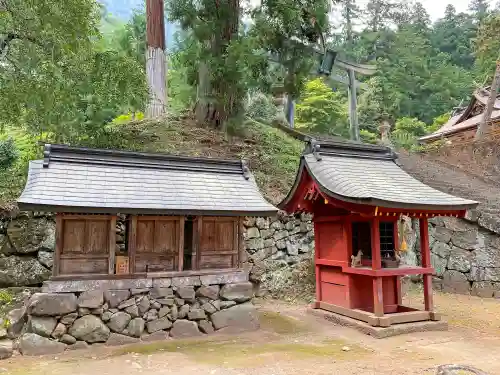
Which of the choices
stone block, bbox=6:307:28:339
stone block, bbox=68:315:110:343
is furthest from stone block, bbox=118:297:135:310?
stone block, bbox=6:307:28:339

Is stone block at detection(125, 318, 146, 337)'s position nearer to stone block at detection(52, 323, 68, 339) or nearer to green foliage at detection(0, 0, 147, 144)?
stone block at detection(52, 323, 68, 339)

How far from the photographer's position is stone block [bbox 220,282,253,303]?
8.21 m

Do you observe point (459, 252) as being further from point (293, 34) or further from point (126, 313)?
point (126, 313)

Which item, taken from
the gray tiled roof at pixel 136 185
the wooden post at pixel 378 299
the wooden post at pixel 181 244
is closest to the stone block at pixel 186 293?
the wooden post at pixel 181 244

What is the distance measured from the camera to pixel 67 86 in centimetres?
934

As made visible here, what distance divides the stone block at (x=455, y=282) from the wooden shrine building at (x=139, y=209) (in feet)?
27.0

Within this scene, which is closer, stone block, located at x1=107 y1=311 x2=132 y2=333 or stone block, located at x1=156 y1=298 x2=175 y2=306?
stone block, located at x1=107 y1=311 x2=132 y2=333

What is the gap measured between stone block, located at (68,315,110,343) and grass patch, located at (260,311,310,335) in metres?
3.31

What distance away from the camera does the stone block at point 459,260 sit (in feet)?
42.5

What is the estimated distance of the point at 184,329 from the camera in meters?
7.79

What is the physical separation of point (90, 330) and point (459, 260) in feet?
38.1

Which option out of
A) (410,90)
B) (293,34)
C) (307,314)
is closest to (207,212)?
(307,314)

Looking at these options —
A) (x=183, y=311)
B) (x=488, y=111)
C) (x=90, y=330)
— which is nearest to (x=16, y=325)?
(x=90, y=330)

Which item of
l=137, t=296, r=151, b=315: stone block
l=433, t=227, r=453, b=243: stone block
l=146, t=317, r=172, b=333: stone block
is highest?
l=433, t=227, r=453, b=243: stone block
